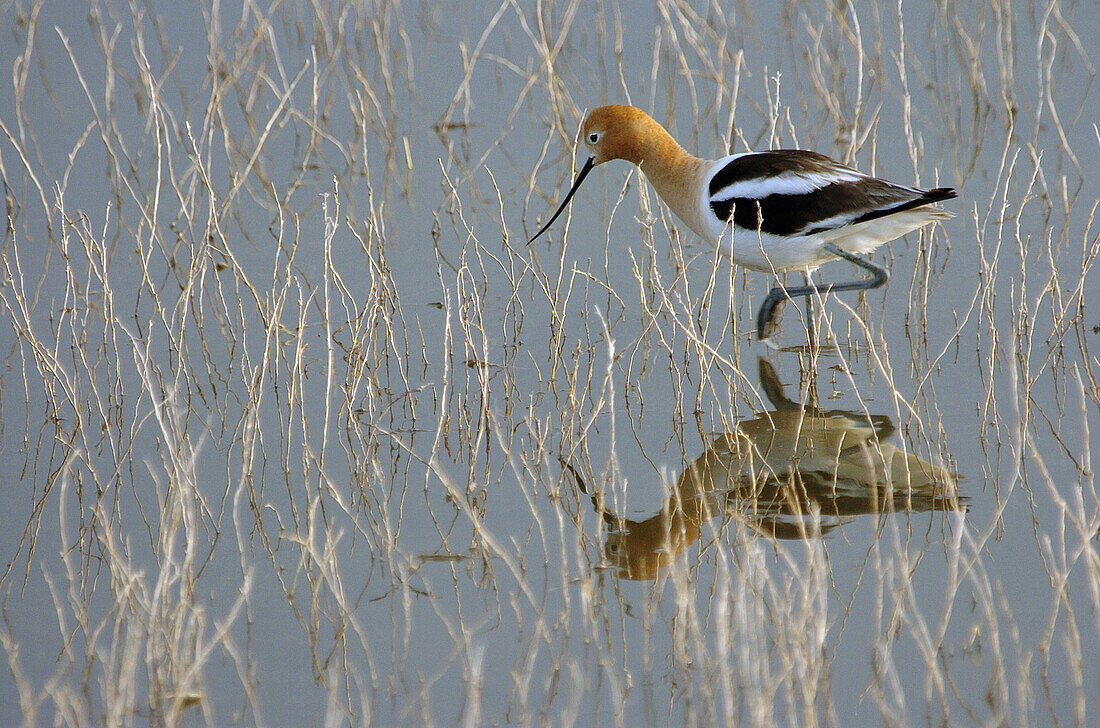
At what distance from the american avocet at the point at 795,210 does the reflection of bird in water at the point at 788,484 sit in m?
0.50

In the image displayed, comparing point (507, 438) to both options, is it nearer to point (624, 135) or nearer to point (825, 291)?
point (825, 291)

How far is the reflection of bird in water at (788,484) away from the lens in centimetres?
366

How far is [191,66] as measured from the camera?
28.6 feet

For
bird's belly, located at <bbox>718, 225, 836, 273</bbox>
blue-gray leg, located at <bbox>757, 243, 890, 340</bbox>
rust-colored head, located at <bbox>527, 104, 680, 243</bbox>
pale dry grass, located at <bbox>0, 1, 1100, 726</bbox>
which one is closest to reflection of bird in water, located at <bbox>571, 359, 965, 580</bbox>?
pale dry grass, located at <bbox>0, 1, 1100, 726</bbox>

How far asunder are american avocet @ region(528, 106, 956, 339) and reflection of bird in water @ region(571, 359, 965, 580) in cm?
50

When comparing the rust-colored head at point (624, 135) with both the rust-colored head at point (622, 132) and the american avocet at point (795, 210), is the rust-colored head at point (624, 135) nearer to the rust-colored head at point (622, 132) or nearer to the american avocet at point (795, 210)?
the rust-colored head at point (622, 132)

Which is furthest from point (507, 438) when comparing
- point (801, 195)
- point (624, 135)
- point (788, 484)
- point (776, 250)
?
point (624, 135)

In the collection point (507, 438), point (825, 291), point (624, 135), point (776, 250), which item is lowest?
point (507, 438)

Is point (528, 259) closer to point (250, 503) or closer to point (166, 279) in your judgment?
point (166, 279)

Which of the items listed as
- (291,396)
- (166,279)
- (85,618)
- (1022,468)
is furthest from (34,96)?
(1022,468)

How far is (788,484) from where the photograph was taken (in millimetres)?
3988

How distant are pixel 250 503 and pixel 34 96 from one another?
537 centimetres

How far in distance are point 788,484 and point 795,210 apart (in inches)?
47.1

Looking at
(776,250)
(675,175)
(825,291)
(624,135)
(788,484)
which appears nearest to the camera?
(788,484)
